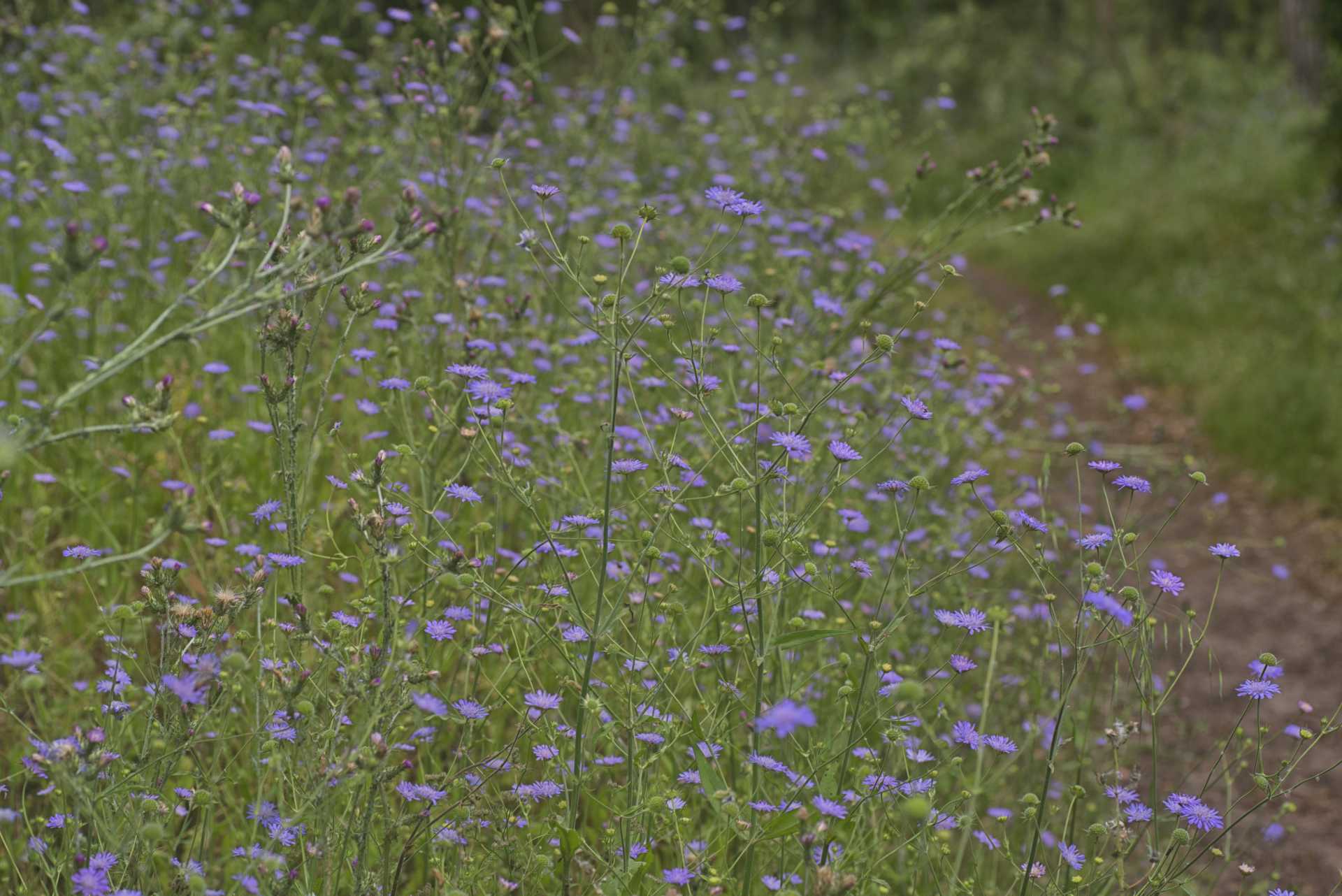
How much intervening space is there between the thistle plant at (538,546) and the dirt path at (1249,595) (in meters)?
0.14

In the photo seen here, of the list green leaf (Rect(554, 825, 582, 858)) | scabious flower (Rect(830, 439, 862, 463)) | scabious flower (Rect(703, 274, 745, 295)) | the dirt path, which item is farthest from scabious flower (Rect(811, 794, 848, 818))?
the dirt path

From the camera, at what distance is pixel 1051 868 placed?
2820 mm

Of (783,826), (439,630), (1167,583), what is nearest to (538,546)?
(439,630)

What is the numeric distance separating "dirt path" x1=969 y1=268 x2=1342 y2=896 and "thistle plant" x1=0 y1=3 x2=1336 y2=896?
0.14 meters

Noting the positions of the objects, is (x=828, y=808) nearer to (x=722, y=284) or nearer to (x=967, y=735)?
(x=967, y=735)

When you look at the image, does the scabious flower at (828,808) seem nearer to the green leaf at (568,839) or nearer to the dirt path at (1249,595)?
the green leaf at (568,839)

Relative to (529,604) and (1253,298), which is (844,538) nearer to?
(529,604)

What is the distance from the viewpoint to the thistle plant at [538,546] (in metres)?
1.90

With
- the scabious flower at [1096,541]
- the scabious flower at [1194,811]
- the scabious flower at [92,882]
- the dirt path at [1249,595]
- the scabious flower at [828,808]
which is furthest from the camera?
the dirt path at [1249,595]

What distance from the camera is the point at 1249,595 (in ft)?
18.7

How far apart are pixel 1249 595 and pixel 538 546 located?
182 inches

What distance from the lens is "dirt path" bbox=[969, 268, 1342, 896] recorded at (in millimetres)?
3916

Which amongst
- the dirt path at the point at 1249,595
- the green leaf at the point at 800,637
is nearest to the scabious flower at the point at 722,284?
the green leaf at the point at 800,637

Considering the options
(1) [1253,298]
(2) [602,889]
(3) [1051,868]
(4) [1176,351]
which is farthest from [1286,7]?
(2) [602,889]
